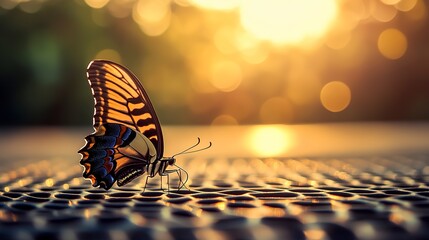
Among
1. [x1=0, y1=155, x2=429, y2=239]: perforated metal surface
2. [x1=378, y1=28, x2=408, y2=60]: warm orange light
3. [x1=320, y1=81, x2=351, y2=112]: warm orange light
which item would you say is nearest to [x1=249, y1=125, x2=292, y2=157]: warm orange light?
[x1=0, y1=155, x2=429, y2=239]: perforated metal surface

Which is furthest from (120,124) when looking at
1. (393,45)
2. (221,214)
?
(393,45)

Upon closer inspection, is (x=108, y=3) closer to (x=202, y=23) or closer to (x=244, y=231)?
(x=202, y=23)

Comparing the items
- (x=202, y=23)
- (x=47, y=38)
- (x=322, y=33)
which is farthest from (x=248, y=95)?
(x=47, y=38)

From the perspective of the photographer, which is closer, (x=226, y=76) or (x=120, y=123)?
(x=120, y=123)

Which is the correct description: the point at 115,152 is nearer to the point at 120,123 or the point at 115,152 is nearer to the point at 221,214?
the point at 120,123

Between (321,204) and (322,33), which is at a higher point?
(322,33)

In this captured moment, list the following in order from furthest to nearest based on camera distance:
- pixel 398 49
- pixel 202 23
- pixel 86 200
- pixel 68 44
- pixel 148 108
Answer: pixel 202 23 < pixel 68 44 < pixel 398 49 < pixel 148 108 < pixel 86 200
